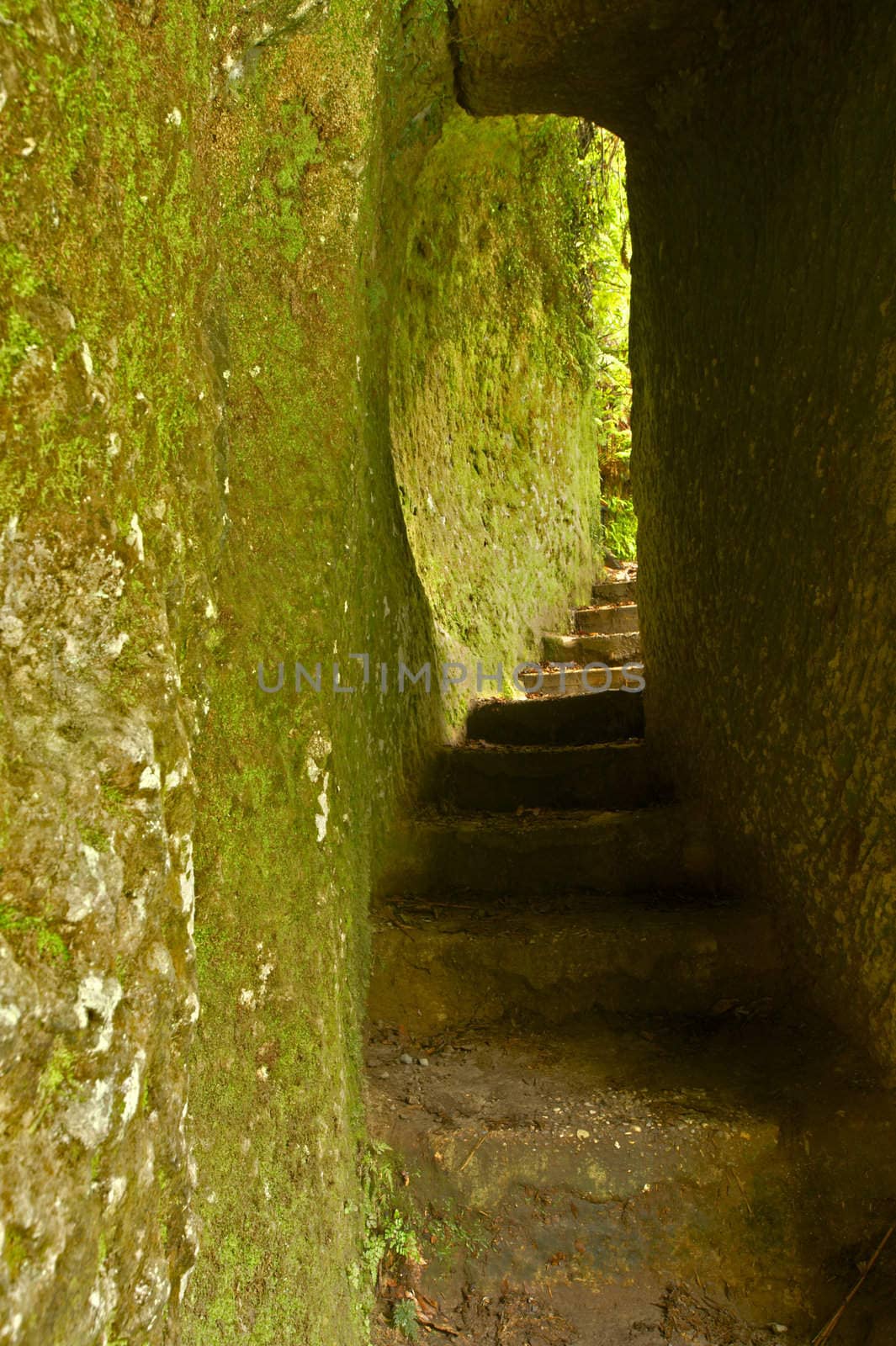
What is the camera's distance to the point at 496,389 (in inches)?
237

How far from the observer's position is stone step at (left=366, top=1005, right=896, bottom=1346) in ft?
7.26

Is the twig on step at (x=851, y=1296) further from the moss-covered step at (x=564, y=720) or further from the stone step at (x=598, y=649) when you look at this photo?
the stone step at (x=598, y=649)

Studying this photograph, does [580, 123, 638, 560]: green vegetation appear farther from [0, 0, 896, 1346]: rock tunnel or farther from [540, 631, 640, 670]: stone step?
[0, 0, 896, 1346]: rock tunnel

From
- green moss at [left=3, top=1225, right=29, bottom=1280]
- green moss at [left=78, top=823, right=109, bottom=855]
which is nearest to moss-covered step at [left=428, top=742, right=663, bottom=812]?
green moss at [left=78, top=823, right=109, bottom=855]

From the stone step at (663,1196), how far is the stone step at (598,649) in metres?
3.80

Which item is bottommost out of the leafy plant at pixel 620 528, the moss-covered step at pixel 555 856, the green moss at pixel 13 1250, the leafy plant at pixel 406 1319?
the leafy plant at pixel 406 1319

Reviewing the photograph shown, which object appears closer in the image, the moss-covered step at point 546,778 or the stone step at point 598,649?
the moss-covered step at point 546,778

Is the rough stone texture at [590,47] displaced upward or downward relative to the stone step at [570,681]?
upward

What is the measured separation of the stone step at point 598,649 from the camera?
6219mm

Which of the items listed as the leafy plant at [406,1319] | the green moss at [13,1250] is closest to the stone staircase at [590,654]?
the leafy plant at [406,1319]

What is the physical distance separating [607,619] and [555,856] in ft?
12.1

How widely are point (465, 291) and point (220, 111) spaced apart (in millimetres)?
3903

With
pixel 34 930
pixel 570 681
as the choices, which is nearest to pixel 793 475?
pixel 34 930

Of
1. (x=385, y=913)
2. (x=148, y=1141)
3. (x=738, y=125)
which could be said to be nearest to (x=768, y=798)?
(x=385, y=913)
